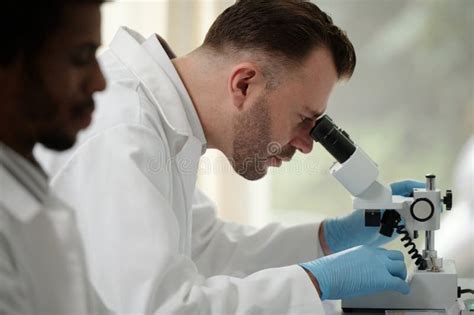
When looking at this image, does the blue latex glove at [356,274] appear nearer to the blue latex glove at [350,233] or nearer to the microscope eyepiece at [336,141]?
the microscope eyepiece at [336,141]

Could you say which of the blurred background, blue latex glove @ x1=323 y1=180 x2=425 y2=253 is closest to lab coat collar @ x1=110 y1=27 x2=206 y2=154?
blue latex glove @ x1=323 y1=180 x2=425 y2=253

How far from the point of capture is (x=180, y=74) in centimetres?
164

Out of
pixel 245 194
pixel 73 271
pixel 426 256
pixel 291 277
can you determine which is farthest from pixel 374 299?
pixel 245 194

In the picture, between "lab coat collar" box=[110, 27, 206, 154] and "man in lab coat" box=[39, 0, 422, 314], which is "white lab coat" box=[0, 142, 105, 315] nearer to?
"man in lab coat" box=[39, 0, 422, 314]

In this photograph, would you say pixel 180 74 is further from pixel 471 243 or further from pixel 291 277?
pixel 471 243

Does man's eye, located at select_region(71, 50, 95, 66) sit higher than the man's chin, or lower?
higher

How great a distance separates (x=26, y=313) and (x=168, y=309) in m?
0.59

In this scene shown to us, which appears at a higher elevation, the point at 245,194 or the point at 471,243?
the point at 245,194

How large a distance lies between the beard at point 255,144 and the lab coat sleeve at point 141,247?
0.31 metres

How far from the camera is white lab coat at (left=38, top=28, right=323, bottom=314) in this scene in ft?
4.00

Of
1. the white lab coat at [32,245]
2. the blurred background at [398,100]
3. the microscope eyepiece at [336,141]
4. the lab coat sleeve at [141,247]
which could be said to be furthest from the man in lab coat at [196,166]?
the blurred background at [398,100]

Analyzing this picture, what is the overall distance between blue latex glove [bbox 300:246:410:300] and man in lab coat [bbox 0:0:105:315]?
82cm

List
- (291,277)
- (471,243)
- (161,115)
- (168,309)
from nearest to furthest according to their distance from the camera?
(168,309), (291,277), (161,115), (471,243)

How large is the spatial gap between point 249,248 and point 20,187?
1.28m
